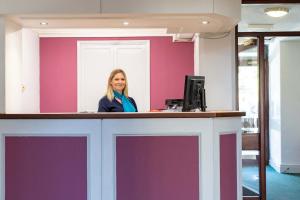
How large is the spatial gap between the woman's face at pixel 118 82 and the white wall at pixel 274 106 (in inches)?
159

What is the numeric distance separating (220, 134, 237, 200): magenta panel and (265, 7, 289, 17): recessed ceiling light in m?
2.27

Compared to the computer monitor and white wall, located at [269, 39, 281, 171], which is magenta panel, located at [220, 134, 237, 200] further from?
white wall, located at [269, 39, 281, 171]

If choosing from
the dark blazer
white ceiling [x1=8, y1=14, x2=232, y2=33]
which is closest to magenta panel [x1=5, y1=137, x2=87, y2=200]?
the dark blazer

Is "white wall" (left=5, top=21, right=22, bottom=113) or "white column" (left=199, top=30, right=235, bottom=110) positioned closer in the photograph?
"white wall" (left=5, top=21, right=22, bottom=113)

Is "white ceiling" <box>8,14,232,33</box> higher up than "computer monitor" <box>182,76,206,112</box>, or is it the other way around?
"white ceiling" <box>8,14,232,33</box>

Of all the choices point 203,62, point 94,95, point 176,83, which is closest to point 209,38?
point 203,62

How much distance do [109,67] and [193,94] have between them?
321 cm

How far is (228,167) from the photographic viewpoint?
12.3 feet

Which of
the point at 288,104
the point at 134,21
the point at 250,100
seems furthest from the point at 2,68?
the point at 288,104

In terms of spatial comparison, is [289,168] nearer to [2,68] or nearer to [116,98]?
[116,98]

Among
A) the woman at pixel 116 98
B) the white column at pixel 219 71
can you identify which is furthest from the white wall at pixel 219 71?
the woman at pixel 116 98

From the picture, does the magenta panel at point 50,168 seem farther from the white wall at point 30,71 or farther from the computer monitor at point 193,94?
the white wall at point 30,71

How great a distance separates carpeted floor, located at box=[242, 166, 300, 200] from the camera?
18.5ft

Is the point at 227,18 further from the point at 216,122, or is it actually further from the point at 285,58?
the point at 285,58
